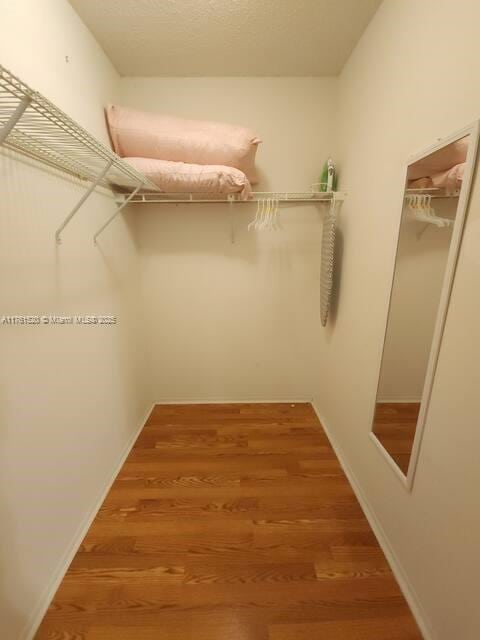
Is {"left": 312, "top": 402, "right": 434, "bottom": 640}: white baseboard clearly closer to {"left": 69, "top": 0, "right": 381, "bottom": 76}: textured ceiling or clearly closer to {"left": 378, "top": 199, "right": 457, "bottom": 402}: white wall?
{"left": 378, "top": 199, "right": 457, "bottom": 402}: white wall

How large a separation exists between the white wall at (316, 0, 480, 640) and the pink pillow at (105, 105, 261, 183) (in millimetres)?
735

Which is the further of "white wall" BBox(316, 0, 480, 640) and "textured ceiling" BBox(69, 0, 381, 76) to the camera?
"textured ceiling" BBox(69, 0, 381, 76)

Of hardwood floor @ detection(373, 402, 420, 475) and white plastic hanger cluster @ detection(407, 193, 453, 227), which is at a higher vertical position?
white plastic hanger cluster @ detection(407, 193, 453, 227)

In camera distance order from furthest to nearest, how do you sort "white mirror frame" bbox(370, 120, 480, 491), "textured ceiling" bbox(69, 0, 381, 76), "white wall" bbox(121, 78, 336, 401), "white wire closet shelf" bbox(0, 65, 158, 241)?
"white wall" bbox(121, 78, 336, 401) < "textured ceiling" bbox(69, 0, 381, 76) < "white mirror frame" bbox(370, 120, 480, 491) < "white wire closet shelf" bbox(0, 65, 158, 241)

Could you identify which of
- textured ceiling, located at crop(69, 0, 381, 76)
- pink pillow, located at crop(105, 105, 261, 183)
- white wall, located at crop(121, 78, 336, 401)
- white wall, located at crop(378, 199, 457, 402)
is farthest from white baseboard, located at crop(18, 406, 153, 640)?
textured ceiling, located at crop(69, 0, 381, 76)

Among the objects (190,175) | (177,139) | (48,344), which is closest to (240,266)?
(190,175)

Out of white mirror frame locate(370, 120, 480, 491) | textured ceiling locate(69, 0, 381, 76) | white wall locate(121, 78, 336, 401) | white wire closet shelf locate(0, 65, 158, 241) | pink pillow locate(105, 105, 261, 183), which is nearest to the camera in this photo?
white wire closet shelf locate(0, 65, 158, 241)

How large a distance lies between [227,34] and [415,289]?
1.73 meters

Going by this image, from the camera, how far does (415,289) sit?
1094mm

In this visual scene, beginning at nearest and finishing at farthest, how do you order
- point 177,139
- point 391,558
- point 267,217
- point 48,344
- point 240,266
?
point 48,344 < point 391,558 < point 177,139 < point 267,217 < point 240,266

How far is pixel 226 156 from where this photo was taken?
1689 mm

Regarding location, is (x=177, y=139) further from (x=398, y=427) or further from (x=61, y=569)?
(x=61, y=569)

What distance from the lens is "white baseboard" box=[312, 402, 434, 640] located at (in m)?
0.99

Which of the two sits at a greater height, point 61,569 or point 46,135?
point 46,135
